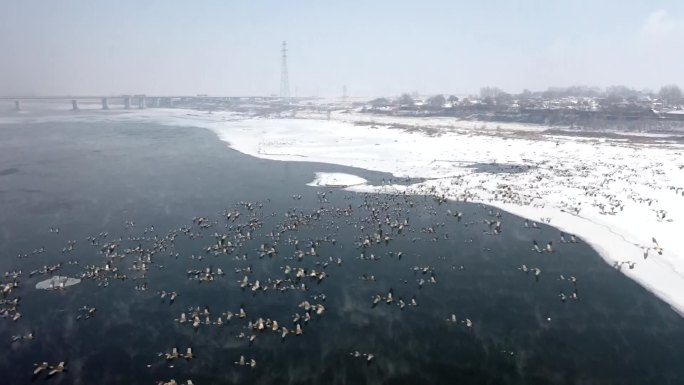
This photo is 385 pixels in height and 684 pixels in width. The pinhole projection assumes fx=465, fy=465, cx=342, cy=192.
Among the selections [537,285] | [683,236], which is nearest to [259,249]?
[537,285]

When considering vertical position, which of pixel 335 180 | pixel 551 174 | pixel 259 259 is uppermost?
pixel 551 174

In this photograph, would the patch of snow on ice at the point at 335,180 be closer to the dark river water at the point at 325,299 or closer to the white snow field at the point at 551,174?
the white snow field at the point at 551,174

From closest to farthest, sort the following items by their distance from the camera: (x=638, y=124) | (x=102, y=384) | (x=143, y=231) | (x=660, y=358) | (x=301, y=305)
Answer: (x=102, y=384) < (x=660, y=358) < (x=301, y=305) < (x=143, y=231) < (x=638, y=124)

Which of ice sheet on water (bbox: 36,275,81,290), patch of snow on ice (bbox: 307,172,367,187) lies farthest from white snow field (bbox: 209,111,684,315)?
ice sheet on water (bbox: 36,275,81,290)

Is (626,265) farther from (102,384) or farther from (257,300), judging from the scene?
(102,384)

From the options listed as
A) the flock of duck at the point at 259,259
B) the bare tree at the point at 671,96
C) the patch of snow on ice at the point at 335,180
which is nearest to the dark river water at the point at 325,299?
the flock of duck at the point at 259,259

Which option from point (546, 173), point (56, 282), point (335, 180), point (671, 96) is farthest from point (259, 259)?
point (671, 96)

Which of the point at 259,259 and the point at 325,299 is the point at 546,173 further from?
the point at 325,299
